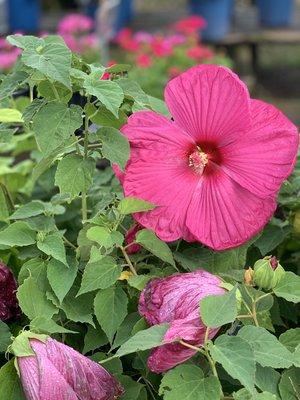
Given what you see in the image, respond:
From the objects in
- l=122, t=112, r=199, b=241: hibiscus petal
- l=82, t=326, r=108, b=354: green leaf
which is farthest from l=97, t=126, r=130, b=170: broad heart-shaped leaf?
l=82, t=326, r=108, b=354: green leaf

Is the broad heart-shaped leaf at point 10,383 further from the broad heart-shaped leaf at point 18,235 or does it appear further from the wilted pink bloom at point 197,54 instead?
the wilted pink bloom at point 197,54

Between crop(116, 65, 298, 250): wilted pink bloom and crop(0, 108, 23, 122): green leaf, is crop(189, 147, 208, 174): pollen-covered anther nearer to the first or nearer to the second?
crop(116, 65, 298, 250): wilted pink bloom

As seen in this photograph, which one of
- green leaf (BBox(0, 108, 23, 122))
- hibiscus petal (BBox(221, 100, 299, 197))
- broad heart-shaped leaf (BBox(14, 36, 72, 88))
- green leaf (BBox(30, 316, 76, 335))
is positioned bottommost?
green leaf (BBox(30, 316, 76, 335))

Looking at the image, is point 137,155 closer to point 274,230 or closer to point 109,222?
point 109,222

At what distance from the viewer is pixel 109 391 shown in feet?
2.07

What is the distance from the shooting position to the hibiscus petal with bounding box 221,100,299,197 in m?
0.70

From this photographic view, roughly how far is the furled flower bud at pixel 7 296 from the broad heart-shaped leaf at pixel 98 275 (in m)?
0.07

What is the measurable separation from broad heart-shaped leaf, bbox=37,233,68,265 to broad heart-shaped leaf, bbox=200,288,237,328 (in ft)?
0.44

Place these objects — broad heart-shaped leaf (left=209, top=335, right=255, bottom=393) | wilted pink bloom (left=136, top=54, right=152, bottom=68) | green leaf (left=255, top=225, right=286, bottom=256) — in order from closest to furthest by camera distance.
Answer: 1. broad heart-shaped leaf (left=209, top=335, right=255, bottom=393)
2. green leaf (left=255, top=225, right=286, bottom=256)
3. wilted pink bloom (left=136, top=54, right=152, bottom=68)

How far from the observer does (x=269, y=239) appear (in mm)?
799

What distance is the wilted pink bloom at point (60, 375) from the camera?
60 cm

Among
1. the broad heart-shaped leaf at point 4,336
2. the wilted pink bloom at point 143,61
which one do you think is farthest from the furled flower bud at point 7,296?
the wilted pink bloom at point 143,61

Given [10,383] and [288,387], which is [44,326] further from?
[288,387]

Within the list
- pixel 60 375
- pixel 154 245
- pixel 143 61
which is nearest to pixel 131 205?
pixel 154 245
